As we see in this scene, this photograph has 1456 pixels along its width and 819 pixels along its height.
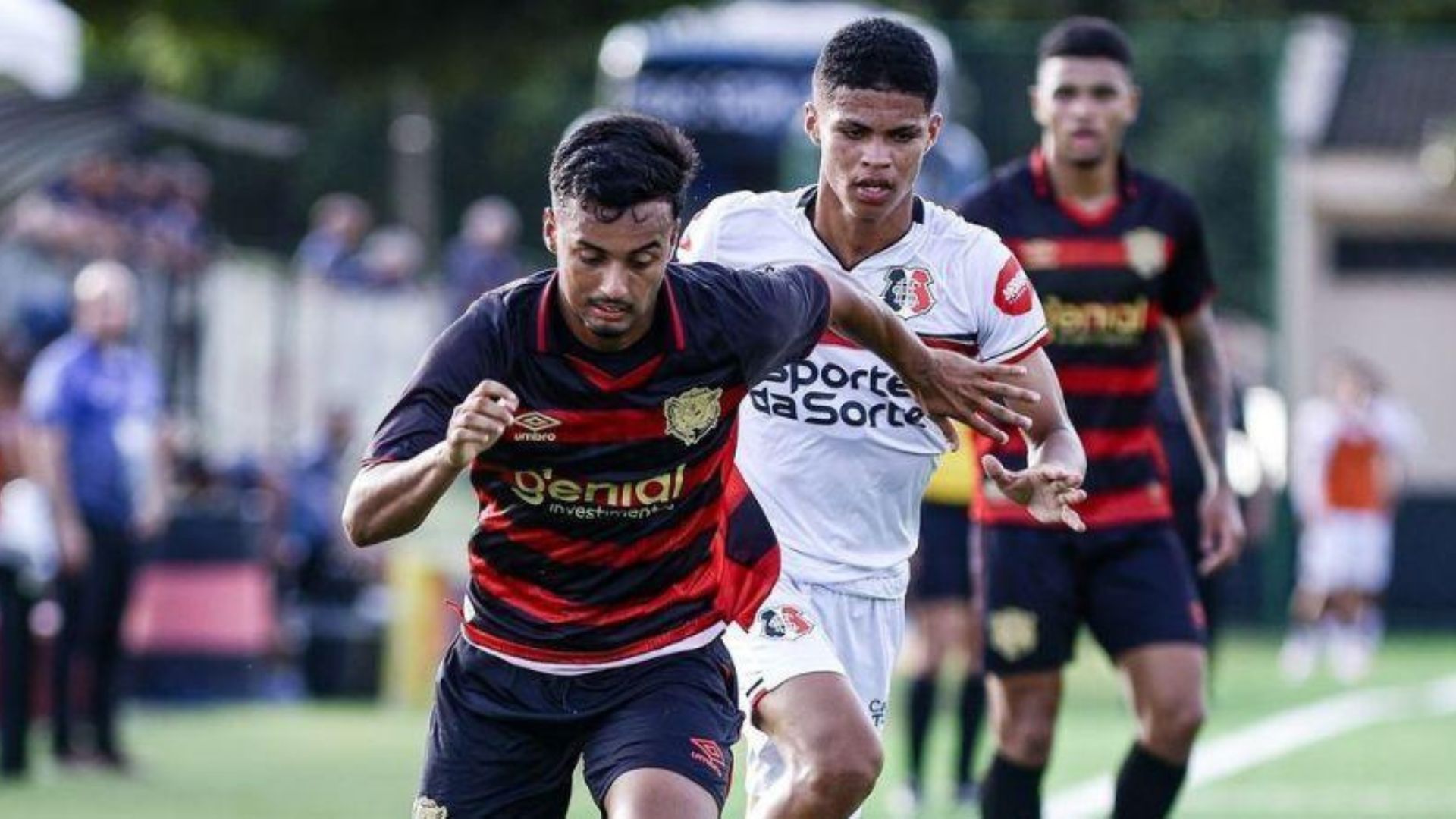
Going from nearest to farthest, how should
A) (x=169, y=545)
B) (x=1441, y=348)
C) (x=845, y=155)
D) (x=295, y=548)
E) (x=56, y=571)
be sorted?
(x=845, y=155) → (x=56, y=571) → (x=169, y=545) → (x=295, y=548) → (x=1441, y=348)

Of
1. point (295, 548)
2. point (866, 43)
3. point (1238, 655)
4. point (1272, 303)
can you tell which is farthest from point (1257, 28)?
point (866, 43)

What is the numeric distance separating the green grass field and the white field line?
0.12 metres

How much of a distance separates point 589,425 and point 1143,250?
3204 mm

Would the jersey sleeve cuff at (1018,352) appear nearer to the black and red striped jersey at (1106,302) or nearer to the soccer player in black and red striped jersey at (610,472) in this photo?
the soccer player in black and red striped jersey at (610,472)

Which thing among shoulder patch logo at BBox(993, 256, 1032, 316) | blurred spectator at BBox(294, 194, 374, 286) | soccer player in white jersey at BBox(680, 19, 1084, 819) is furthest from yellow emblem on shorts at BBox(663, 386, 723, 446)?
blurred spectator at BBox(294, 194, 374, 286)

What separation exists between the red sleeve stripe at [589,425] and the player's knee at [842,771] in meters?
1.00

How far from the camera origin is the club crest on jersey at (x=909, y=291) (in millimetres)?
7441

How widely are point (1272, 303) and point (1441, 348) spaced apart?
12.4 ft

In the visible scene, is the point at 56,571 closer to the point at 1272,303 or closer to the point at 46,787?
the point at 46,787

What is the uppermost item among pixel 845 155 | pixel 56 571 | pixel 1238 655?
pixel 845 155

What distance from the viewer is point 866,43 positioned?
24.0 ft

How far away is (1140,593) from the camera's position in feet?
29.1

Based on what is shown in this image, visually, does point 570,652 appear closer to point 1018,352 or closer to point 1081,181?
point 1018,352

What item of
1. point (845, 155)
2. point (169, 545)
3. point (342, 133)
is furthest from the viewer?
point (342, 133)
